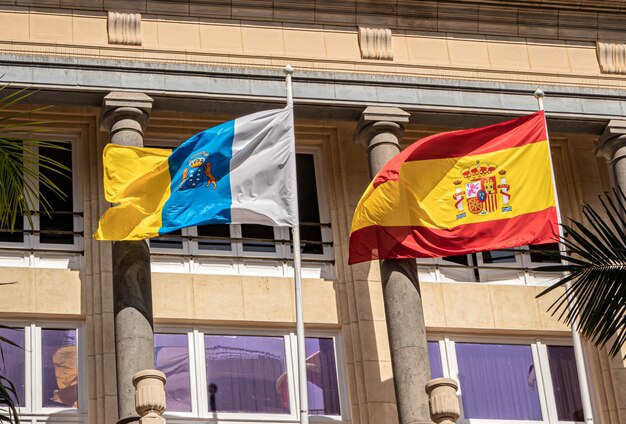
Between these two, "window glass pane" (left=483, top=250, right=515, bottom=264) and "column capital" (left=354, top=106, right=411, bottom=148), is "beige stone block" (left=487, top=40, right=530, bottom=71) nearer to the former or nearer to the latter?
"column capital" (left=354, top=106, right=411, bottom=148)

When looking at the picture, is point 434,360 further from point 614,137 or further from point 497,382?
point 614,137

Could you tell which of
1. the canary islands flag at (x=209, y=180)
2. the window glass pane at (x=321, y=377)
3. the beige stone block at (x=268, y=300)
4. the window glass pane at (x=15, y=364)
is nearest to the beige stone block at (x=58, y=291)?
the window glass pane at (x=15, y=364)

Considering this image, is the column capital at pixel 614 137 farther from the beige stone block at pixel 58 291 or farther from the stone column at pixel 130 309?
the beige stone block at pixel 58 291

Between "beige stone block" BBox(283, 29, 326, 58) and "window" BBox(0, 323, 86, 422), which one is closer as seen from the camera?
"window" BBox(0, 323, 86, 422)

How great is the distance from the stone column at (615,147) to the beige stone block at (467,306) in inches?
127

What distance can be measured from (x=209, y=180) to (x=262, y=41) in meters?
3.82

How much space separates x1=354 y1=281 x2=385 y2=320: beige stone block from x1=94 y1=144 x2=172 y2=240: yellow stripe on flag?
4139 millimetres

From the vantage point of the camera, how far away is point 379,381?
74.5ft

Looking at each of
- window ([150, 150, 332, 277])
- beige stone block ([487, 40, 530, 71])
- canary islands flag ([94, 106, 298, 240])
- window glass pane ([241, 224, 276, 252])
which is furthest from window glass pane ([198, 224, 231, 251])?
beige stone block ([487, 40, 530, 71])

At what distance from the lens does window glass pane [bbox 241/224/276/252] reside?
23.8m

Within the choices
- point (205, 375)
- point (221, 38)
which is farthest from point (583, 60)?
point (205, 375)

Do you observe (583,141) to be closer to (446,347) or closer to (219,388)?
(446,347)

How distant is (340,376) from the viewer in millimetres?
22984

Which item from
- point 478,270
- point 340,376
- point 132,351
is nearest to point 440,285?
point 478,270
